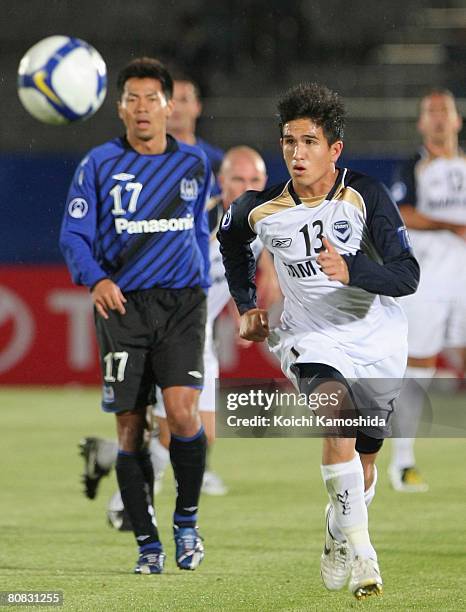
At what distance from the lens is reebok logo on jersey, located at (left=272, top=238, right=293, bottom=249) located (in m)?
4.70

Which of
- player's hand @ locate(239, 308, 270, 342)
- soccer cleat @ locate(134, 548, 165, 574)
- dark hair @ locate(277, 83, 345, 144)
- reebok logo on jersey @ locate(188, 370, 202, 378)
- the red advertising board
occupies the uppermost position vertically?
dark hair @ locate(277, 83, 345, 144)

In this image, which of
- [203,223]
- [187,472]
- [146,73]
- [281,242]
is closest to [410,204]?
[203,223]

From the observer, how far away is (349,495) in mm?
4480

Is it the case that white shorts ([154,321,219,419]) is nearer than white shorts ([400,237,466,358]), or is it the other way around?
white shorts ([154,321,219,419])

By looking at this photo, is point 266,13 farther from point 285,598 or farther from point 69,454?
point 285,598

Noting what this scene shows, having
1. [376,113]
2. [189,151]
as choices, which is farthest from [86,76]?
[376,113]

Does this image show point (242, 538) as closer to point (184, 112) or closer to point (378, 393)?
point (378, 393)

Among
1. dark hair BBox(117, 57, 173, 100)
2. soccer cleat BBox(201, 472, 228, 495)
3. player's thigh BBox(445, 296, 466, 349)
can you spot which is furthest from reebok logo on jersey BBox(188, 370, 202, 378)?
player's thigh BBox(445, 296, 466, 349)

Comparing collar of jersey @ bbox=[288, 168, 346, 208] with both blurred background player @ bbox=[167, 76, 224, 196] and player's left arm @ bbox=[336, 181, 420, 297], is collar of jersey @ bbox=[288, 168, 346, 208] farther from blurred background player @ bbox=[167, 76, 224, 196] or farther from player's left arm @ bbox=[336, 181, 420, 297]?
blurred background player @ bbox=[167, 76, 224, 196]

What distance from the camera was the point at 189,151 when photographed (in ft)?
18.6

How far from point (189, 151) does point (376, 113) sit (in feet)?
33.9

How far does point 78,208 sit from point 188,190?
0.49m

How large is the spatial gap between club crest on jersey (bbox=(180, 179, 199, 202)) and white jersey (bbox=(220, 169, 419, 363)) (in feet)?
2.12

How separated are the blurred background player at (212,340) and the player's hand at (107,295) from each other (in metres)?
1.42
